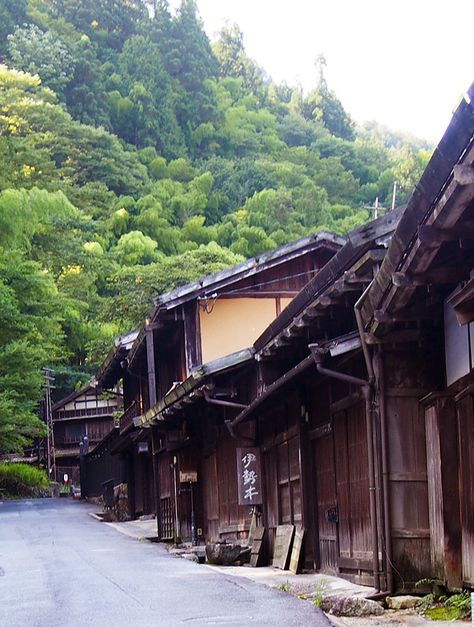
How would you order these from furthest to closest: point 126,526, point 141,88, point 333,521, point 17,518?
point 141,88, point 17,518, point 126,526, point 333,521

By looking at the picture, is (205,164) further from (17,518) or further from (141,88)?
(17,518)

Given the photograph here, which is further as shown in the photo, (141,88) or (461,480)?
(141,88)

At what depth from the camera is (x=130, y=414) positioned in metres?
37.8

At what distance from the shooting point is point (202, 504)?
2530 cm

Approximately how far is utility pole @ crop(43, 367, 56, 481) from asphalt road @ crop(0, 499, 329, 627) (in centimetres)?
4293

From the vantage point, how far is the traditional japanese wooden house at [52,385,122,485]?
69312 mm

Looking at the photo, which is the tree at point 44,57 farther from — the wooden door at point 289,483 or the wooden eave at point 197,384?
the wooden door at point 289,483

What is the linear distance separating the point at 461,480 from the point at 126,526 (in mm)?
24950

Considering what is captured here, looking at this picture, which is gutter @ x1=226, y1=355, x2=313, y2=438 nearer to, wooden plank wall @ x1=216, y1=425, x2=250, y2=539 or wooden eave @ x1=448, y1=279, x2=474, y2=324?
wooden plank wall @ x1=216, y1=425, x2=250, y2=539

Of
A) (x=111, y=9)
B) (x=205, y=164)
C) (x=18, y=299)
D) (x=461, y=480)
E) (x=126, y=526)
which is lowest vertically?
(x=126, y=526)

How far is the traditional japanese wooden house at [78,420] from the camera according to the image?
227 ft

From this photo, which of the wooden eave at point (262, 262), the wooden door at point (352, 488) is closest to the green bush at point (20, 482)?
the wooden eave at point (262, 262)

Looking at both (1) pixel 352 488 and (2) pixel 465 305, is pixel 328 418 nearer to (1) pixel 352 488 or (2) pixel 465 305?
(1) pixel 352 488

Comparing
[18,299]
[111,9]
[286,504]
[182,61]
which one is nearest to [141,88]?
[182,61]
